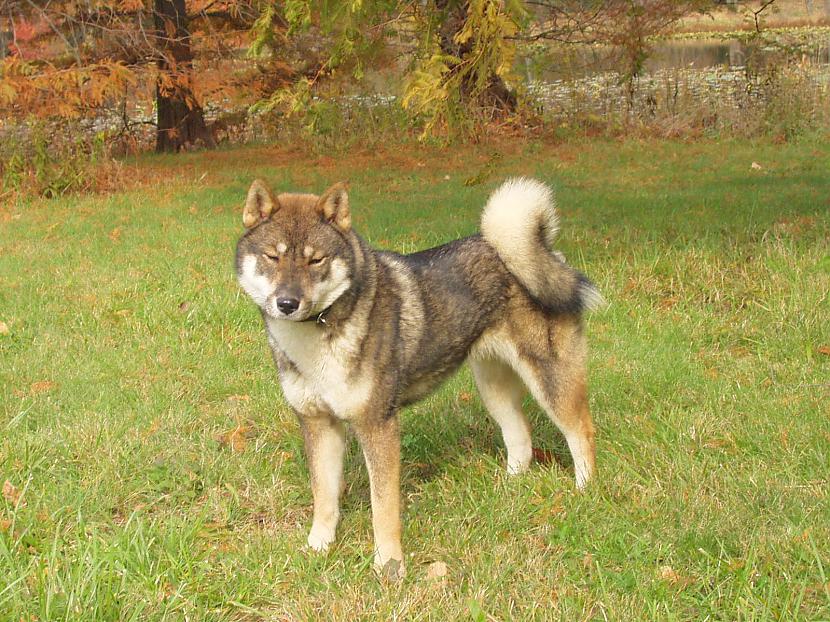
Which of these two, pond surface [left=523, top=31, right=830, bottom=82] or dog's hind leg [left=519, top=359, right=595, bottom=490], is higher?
dog's hind leg [left=519, top=359, right=595, bottom=490]

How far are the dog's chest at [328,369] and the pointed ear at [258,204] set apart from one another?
16.3 inches

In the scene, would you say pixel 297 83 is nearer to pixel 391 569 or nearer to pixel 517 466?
pixel 517 466

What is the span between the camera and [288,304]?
10.5ft

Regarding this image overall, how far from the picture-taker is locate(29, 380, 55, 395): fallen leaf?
5.07 metres

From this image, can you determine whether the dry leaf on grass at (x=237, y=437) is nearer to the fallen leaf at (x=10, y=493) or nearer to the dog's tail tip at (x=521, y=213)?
the fallen leaf at (x=10, y=493)

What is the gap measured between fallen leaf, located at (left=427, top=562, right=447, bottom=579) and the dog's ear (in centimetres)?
135

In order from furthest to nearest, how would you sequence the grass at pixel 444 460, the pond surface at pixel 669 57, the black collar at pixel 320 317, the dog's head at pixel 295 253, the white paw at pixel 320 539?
1. the pond surface at pixel 669 57
2. the white paw at pixel 320 539
3. the black collar at pixel 320 317
4. the dog's head at pixel 295 253
5. the grass at pixel 444 460

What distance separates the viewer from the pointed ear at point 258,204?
3.44 meters

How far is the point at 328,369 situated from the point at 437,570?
869 millimetres

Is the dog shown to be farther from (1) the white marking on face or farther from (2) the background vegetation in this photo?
(2) the background vegetation

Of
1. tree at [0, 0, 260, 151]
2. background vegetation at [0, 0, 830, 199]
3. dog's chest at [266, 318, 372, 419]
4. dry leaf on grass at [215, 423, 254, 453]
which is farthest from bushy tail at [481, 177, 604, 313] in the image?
tree at [0, 0, 260, 151]

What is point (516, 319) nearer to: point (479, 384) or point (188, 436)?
point (479, 384)

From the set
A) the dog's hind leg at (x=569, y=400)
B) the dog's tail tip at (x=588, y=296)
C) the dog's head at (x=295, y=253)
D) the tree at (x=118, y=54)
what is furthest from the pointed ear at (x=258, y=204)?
the tree at (x=118, y=54)

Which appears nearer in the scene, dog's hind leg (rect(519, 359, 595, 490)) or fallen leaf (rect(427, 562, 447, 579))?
fallen leaf (rect(427, 562, 447, 579))
